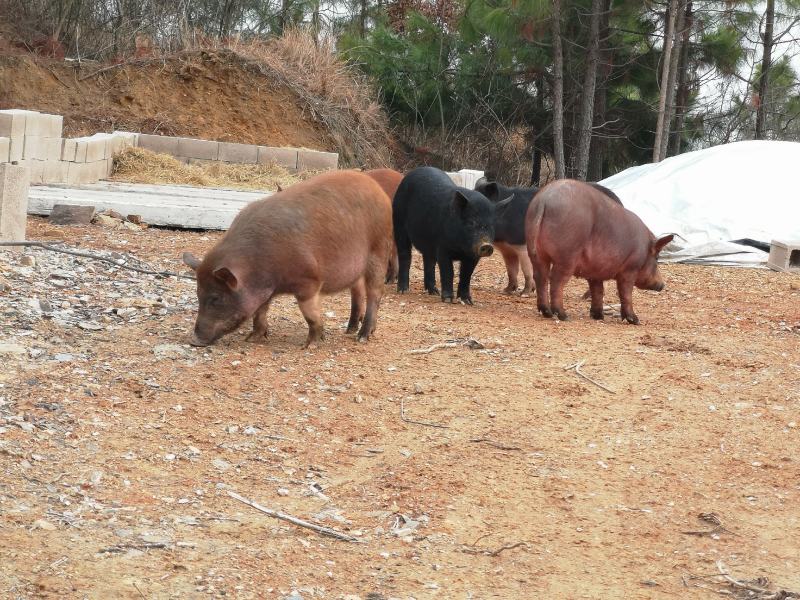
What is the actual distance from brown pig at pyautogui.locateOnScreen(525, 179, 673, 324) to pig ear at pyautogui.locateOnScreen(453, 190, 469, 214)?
0.52 m

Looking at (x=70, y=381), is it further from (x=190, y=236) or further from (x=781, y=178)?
(x=781, y=178)

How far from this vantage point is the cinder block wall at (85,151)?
39.2 feet

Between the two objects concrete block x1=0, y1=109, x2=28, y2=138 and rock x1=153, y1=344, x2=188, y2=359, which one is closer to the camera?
rock x1=153, y1=344, x2=188, y2=359

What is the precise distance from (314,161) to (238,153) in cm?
→ 121

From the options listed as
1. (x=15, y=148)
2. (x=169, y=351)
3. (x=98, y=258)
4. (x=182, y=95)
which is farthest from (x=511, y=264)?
(x=182, y=95)

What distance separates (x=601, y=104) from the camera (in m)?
22.9

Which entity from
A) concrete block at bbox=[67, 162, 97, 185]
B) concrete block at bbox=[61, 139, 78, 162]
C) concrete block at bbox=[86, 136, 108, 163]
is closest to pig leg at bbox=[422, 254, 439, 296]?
concrete block at bbox=[61, 139, 78, 162]

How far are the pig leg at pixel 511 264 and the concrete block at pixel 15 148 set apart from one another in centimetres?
540

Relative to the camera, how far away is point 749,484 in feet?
16.6

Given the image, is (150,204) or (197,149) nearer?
(150,204)

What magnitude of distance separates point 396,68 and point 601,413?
60.9 ft

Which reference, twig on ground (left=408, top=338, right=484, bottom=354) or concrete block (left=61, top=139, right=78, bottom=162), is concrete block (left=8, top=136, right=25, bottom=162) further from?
twig on ground (left=408, top=338, right=484, bottom=354)

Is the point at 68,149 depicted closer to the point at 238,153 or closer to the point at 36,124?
the point at 36,124

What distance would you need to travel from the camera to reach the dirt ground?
12.7 feet
